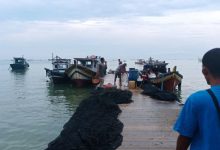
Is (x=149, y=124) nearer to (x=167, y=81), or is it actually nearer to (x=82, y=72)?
(x=167, y=81)

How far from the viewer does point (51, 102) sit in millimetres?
28859

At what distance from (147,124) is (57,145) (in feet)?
10.4

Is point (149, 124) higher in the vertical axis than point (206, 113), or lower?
lower

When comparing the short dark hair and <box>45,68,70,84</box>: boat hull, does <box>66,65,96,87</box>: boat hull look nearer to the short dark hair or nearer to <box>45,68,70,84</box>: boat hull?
<box>45,68,70,84</box>: boat hull

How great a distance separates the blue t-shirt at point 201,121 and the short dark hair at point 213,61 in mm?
128

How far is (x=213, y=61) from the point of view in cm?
304

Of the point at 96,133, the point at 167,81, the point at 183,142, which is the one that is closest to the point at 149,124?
the point at 96,133

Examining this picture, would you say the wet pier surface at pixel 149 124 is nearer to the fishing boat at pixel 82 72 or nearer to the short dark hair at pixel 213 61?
the short dark hair at pixel 213 61

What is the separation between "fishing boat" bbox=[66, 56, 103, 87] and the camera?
37.7 m

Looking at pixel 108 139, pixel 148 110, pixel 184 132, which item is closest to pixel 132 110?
pixel 148 110

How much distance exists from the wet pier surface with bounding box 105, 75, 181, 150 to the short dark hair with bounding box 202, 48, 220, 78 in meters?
5.94

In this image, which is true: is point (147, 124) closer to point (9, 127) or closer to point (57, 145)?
point (57, 145)

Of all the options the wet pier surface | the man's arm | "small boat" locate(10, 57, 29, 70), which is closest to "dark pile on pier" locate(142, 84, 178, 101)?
the wet pier surface

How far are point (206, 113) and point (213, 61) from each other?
0.40m
